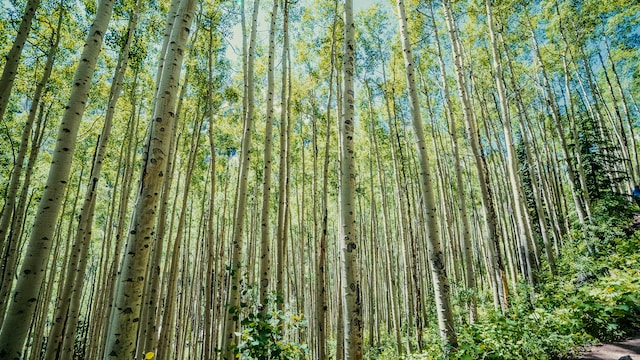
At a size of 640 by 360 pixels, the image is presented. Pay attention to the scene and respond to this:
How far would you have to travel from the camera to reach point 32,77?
7.98 metres

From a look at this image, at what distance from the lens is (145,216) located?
2.80 m

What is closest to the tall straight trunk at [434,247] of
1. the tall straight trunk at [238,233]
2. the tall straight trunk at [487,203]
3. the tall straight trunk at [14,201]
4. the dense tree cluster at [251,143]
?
the dense tree cluster at [251,143]

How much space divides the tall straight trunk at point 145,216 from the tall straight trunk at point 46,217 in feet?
4.15

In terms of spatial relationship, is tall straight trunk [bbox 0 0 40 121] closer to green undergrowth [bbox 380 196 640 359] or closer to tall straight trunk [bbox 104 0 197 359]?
tall straight trunk [bbox 104 0 197 359]

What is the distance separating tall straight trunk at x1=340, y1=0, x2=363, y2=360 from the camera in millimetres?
3814

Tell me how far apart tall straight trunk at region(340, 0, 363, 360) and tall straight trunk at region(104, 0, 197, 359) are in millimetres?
2342

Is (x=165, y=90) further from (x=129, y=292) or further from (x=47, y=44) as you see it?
(x=47, y=44)

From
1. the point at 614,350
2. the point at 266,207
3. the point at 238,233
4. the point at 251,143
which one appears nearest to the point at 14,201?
the point at 238,233

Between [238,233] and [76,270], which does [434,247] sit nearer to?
[238,233]

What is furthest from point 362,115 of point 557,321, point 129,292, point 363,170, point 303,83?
point 129,292

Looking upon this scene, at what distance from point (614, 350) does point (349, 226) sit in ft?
13.3

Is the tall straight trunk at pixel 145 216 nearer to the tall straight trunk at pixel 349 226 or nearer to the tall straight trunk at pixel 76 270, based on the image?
the tall straight trunk at pixel 349 226

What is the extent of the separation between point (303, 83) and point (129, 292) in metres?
10.5

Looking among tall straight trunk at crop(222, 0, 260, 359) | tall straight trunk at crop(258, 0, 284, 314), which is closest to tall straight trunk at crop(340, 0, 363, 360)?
tall straight trunk at crop(258, 0, 284, 314)
